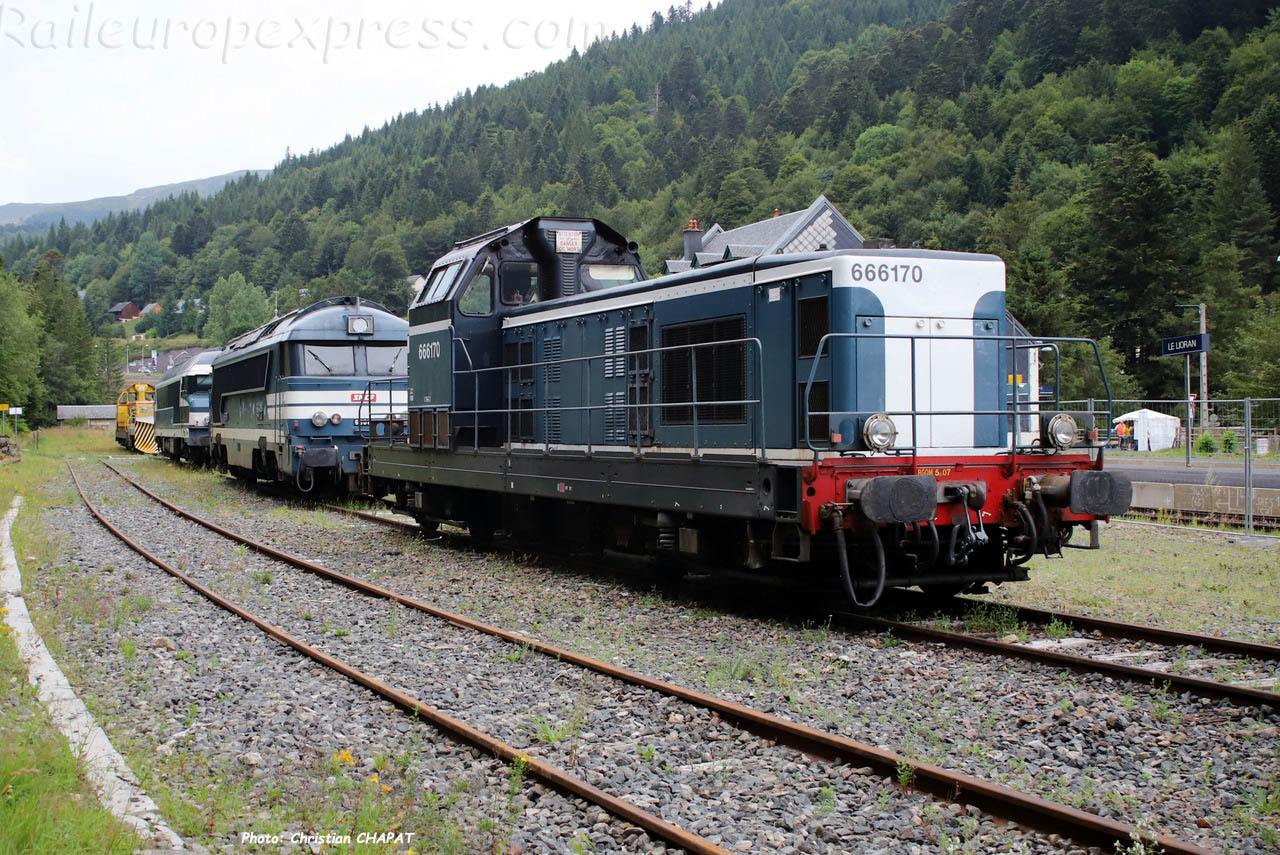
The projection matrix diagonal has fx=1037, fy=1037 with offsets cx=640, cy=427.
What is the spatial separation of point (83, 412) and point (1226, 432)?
283ft

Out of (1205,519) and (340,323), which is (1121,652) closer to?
(1205,519)

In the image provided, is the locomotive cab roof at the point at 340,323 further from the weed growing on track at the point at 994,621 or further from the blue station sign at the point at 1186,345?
the blue station sign at the point at 1186,345

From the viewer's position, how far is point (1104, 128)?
93.3 m

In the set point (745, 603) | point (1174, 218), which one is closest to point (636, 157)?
point (1174, 218)

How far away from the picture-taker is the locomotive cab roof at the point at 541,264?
12.0 meters

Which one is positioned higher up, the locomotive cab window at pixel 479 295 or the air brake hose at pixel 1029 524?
the locomotive cab window at pixel 479 295

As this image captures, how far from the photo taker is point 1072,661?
6348 mm

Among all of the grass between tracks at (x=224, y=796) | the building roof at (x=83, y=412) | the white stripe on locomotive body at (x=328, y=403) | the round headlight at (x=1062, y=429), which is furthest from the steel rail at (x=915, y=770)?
the building roof at (x=83, y=412)

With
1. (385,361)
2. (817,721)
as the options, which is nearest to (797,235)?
(385,361)

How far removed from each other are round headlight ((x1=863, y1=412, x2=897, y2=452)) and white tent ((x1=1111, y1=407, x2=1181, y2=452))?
34.9ft

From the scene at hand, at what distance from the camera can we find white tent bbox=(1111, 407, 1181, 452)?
16.8 m

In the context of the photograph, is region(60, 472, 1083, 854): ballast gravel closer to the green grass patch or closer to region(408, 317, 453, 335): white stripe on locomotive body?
the green grass patch

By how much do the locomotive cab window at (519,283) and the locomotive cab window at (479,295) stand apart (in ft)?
0.54

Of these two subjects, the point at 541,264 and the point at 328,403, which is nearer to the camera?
the point at 541,264
